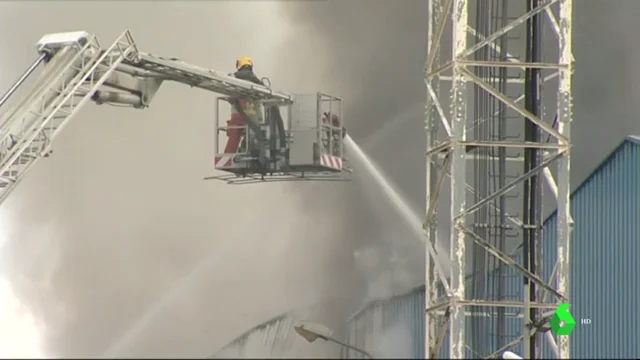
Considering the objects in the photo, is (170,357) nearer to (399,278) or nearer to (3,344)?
(3,344)

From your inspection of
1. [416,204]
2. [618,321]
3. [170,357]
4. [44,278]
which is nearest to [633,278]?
[618,321]

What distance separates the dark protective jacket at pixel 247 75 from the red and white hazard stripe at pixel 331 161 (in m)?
1.53

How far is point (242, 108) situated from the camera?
1756 centimetres

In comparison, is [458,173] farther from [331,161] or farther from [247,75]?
[247,75]

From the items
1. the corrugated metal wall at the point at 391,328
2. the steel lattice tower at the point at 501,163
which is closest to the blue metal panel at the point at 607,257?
the corrugated metal wall at the point at 391,328

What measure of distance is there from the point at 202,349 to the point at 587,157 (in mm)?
7261

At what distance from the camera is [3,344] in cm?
1895

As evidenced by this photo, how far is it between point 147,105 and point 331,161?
3180 mm

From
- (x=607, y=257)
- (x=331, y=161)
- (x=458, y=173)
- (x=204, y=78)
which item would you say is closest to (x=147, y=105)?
(x=204, y=78)

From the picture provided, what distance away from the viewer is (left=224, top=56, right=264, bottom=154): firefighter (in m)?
17.5

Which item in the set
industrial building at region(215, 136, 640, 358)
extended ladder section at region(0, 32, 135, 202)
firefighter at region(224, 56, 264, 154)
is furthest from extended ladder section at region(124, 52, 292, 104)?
industrial building at region(215, 136, 640, 358)

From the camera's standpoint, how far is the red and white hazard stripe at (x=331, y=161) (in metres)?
17.9

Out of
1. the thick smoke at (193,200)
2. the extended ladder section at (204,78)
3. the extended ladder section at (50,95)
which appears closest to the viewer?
the extended ladder section at (50,95)

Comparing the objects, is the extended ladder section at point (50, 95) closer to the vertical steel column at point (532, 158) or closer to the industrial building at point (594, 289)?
the vertical steel column at point (532, 158)
